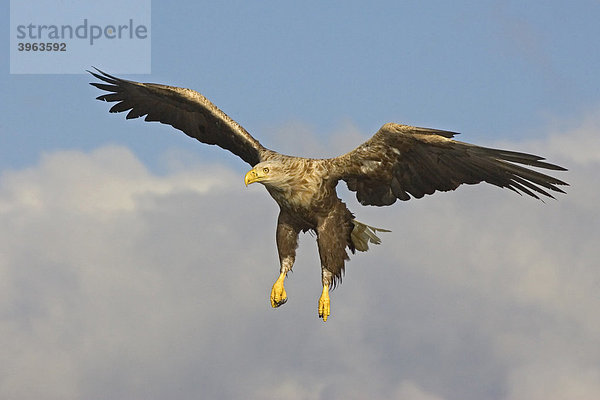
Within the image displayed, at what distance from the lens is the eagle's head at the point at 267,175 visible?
49.6 feet

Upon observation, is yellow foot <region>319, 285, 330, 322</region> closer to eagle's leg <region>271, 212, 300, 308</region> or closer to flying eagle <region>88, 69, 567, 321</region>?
flying eagle <region>88, 69, 567, 321</region>

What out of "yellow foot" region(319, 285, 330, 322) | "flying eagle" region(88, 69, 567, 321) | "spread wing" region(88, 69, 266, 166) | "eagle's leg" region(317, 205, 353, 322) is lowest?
"yellow foot" region(319, 285, 330, 322)

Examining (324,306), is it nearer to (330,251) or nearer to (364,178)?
(330,251)

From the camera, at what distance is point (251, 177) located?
49.6 ft

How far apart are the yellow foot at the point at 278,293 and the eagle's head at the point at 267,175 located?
4.76ft

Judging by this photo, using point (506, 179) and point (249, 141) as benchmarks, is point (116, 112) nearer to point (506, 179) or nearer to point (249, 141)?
point (249, 141)

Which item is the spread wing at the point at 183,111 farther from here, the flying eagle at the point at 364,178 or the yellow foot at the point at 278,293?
the yellow foot at the point at 278,293

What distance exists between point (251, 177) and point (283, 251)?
126cm

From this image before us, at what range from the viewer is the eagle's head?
596 inches

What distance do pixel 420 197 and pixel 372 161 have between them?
3.34 feet

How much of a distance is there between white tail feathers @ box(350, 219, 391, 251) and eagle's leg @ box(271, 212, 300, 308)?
1.34 metres

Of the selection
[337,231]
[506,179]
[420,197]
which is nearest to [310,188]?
[337,231]

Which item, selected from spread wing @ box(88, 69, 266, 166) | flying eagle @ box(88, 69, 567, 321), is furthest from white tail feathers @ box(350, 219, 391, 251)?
spread wing @ box(88, 69, 266, 166)

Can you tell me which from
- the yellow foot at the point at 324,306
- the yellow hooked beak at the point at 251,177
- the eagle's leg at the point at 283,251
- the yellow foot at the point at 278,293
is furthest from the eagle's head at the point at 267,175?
the yellow foot at the point at 324,306
